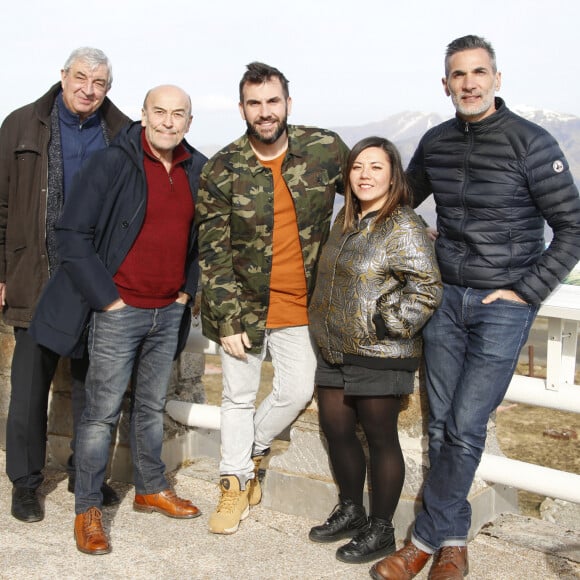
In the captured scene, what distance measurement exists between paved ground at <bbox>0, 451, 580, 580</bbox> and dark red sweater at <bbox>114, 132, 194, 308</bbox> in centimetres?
106

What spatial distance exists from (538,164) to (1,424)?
3.59 meters

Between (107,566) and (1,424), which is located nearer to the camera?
(107,566)

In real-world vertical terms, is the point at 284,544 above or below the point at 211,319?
below

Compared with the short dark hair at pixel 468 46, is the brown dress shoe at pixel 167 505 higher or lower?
lower

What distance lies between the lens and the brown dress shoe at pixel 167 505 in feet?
13.1

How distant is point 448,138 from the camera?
11.0 feet

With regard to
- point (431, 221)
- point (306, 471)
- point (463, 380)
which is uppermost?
point (431, 221)

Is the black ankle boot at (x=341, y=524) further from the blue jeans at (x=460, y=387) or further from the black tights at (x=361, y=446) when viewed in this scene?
the blue jeans at (x=460, y=387)

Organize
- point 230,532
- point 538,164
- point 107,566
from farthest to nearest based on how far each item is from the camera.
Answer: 1. point 230,532
2. point 107,566
3. point 538,164

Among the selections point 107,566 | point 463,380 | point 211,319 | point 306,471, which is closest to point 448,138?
point 463,380

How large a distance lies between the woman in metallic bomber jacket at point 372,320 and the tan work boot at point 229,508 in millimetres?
414

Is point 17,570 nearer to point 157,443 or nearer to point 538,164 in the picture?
point 157,443

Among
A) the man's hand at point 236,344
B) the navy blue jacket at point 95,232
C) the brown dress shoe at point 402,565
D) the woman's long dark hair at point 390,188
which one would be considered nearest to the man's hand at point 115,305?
the navy blue jacket at point 95,232

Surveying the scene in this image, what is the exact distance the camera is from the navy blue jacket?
363cm
